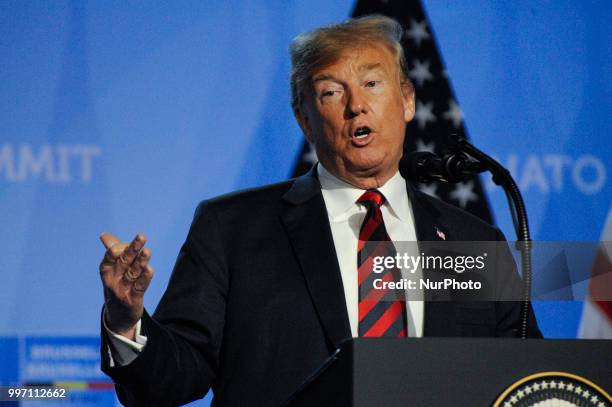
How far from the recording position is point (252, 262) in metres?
2.26

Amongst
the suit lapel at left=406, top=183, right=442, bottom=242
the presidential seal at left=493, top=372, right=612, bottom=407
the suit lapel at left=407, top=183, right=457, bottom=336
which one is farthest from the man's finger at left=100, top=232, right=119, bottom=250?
the suit lapel at left=406, top=183, right=442, bottom=242

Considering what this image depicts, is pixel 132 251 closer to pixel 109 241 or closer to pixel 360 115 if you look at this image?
pixel 109 241

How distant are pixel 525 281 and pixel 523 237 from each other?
0.07m

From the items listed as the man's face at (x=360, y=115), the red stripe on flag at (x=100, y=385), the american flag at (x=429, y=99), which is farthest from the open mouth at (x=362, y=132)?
the red stripe on flag at (x=100, y=385)

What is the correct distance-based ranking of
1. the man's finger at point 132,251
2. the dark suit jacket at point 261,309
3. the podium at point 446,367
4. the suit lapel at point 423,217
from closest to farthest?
the podium at point 446,367 < the man's finger at point 132,251 < the dark suit jacket at point 261,309 < the suit lapel at point 423,217

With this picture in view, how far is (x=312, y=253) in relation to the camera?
224 centimetres

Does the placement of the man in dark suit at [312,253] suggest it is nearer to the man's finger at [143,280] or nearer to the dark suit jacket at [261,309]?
the dark suit jacket at [261,309]

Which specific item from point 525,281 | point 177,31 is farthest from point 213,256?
point 177,31

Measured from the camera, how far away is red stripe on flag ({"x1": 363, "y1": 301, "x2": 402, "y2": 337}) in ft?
7.09

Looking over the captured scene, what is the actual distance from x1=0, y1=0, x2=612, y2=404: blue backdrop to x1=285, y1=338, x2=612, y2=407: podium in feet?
5.73

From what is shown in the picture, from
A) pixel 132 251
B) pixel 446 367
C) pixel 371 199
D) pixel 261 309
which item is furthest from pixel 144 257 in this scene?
pixel 371 199

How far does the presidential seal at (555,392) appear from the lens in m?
1.29

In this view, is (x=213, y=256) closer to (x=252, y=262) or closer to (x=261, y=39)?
(x=252, y=262)

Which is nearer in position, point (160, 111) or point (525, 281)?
point (525, 281)
